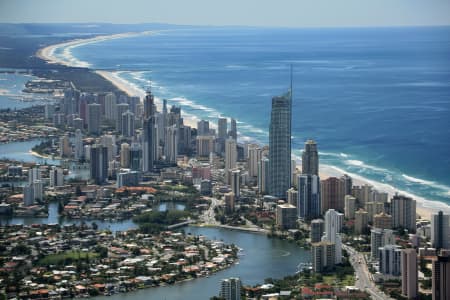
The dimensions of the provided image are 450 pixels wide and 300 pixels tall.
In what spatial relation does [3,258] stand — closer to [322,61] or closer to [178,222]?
[178,222]

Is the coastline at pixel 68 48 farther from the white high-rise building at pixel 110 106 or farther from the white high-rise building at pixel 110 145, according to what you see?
the white high-rise building at pixel 110 145

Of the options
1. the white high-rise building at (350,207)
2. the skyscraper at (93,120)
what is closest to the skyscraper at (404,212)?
the white high-rise building at (350,207)

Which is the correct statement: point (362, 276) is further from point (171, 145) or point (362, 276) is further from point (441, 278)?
point (171, 145)

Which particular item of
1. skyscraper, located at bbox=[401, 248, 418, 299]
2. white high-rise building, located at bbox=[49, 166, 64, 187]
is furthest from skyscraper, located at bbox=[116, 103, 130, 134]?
skyscraper, located at bbox=[401, 248, 418, 299]

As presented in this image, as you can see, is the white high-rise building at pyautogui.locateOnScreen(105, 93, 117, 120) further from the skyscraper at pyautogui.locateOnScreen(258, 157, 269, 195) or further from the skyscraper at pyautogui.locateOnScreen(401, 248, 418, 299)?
the skyscraper at pyautogui.locateOnScreen(401, 248, 418, 299)

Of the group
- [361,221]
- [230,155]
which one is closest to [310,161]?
[230,155]

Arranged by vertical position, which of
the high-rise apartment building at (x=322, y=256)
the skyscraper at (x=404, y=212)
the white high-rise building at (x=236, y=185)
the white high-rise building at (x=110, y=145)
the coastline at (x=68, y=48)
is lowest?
the high-rise apartment building at (x=322, y=256)
